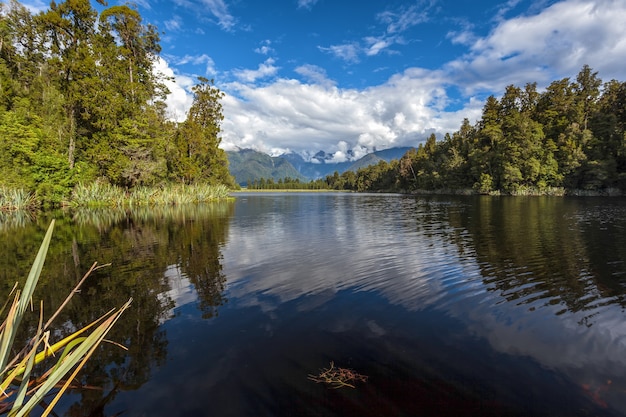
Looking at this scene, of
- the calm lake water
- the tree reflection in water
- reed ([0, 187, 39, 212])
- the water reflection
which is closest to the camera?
the calm lake water

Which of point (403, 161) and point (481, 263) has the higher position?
point (403, 161)

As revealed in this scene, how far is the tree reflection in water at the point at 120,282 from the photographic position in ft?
17.3

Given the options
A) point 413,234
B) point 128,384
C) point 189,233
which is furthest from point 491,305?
point 189,233

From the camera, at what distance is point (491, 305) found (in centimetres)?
790

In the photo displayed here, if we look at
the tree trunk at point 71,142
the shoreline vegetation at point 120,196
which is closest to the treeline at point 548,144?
the shoreline vegetation at point 120,196

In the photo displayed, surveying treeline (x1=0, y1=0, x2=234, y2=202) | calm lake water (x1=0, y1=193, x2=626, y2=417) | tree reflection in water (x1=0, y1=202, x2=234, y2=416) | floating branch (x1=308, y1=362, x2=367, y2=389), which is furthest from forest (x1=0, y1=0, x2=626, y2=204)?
floating branch (x1=308, y1=362, x2=367, y2=389)

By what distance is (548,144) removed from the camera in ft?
232

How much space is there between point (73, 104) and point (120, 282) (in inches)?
1683

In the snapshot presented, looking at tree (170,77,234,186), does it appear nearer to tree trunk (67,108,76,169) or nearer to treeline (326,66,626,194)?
tree trunk (67,108,76,169)

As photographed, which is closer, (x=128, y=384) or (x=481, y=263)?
(x=128, y=384)

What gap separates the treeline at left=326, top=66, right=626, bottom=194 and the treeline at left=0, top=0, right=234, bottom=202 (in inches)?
2922

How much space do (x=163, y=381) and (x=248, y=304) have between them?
10.6ft

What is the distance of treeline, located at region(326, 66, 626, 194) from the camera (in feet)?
203

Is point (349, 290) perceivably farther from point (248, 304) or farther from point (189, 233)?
point (189, 233)
